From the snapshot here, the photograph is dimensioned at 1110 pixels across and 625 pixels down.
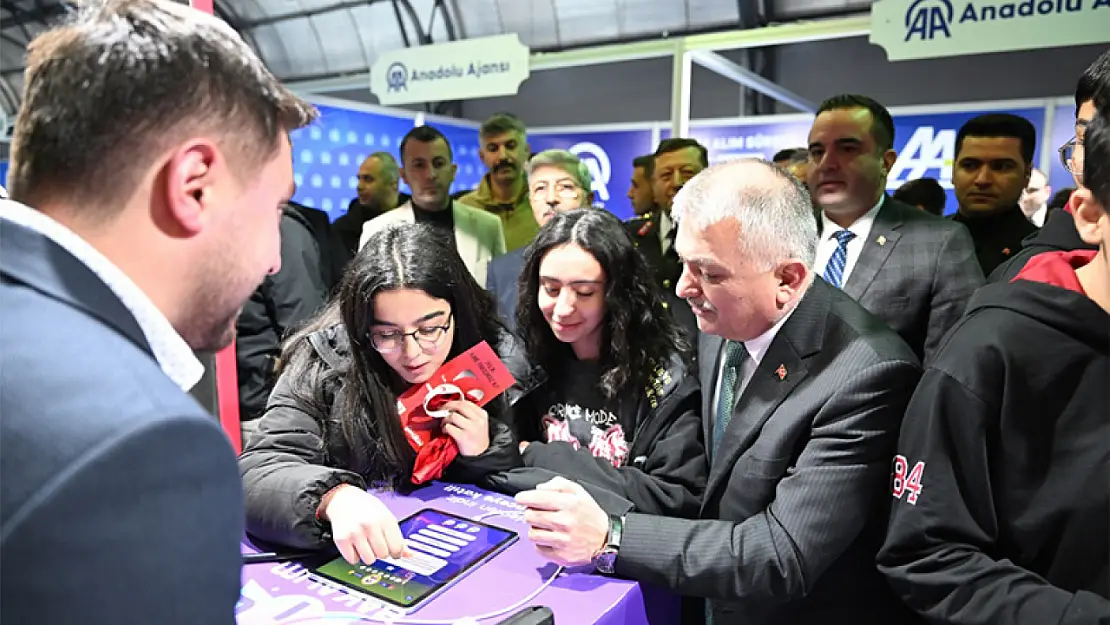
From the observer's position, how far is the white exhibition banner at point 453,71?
336 cm

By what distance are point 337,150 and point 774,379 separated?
4464mm

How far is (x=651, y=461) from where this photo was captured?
1574 mm

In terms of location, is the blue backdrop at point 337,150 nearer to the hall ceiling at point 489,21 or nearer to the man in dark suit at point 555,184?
the hall ceiling at point 489,21

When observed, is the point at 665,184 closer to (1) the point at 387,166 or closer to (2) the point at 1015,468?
(1) the point at 387,166

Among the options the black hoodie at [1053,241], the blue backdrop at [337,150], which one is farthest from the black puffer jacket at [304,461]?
the blue backdrop at [337,150]

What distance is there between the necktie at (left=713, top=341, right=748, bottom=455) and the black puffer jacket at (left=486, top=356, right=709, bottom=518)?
7cm

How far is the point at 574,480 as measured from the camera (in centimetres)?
149

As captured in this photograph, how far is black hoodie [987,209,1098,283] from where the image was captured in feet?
4.88

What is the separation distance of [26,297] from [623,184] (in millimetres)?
6926

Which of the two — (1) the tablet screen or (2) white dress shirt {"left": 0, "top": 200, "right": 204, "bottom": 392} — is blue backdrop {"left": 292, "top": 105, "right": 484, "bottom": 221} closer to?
(1) the tablet screen

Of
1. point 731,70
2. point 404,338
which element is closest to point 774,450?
point 404,338

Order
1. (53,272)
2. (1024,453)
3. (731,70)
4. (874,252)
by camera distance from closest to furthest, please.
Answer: (53,272)
(1024,453)
(874,252)
(731,70)

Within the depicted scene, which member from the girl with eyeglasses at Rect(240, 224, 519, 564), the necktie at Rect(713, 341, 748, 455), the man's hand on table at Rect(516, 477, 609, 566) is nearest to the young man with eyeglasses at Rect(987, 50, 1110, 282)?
the necktie at Rect(713, 341, 748, 455)

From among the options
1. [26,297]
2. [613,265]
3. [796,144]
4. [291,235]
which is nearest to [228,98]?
[26,297]
